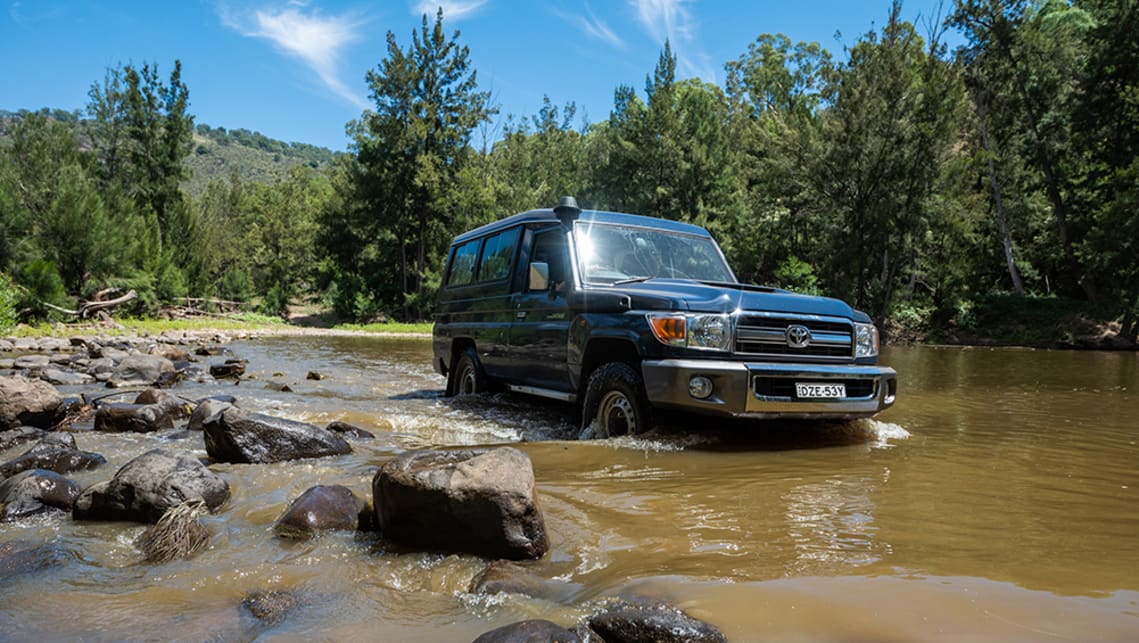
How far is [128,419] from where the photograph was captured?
645cm

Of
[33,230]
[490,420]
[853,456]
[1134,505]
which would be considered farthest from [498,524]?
[33,230]

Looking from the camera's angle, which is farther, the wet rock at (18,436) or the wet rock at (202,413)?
the wet rock at (202,413)

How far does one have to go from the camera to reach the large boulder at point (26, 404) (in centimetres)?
616

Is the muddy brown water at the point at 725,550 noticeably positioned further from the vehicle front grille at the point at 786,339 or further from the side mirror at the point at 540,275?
the side mirror at the point at 540,275

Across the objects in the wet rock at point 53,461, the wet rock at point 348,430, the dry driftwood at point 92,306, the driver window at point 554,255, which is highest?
the driver window at point 554,255

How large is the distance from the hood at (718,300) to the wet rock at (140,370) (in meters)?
7.81

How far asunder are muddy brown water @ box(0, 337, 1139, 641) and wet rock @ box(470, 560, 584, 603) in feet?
0.07

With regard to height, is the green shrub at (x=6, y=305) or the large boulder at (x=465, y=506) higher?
the green shrub at (x=6, y=305)

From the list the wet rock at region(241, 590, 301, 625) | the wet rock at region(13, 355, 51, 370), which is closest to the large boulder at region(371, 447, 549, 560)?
the wet rock at region(241, 590, 301, 625)

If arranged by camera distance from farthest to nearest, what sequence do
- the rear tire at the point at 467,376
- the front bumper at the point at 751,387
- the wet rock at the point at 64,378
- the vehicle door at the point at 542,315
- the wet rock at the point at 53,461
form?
1. the wet rock at the point at 64,378
2. the rear tire at the point at 467,376
3. the vehicle door at the point at 542,315
4. the front bumper at the point at 751,387
5. the wet rock at the point at 53,461

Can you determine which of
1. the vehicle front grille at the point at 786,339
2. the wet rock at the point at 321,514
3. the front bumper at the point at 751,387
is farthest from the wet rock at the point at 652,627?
the vehicle front grille at the point at 786,339

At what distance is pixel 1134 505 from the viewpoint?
366 centimetres

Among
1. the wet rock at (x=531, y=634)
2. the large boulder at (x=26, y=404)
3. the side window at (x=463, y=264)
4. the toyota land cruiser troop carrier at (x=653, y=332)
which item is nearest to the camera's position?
the wet rock at (x=531, y=634)

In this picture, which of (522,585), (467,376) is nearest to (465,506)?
(522,585)
